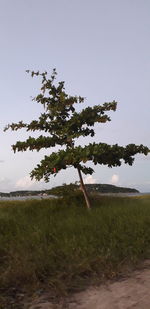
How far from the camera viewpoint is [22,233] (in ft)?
27.4

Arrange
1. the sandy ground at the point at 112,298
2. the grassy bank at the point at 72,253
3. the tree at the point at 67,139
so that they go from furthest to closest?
the tree at the point at 67,139, the grassy bank at the point at 72,253, the sandy ground at the point at 112,298

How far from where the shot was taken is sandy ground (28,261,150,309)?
384 centimetres

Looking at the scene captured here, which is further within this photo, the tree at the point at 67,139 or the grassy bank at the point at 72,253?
the tree at the point at 67,139

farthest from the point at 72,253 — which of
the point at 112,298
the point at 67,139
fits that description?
the point at 67,139

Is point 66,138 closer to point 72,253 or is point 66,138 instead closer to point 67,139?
point 67,139

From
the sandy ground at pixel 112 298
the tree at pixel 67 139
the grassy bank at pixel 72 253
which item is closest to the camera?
the sandy ground at pixel 112 298

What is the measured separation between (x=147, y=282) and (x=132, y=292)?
1.75ft

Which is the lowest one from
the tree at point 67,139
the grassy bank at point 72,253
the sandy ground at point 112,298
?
the sandy ground at point 112,298

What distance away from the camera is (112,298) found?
160 inches

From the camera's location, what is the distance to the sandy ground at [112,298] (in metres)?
3.84

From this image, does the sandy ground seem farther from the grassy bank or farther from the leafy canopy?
the leafy canopy

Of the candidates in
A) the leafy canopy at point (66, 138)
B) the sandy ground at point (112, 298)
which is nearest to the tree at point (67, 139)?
the leafy canopy at point (66, 138)

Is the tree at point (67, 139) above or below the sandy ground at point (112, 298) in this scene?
above

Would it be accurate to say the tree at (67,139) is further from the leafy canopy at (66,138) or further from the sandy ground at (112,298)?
the sandy ground at (112,298)
